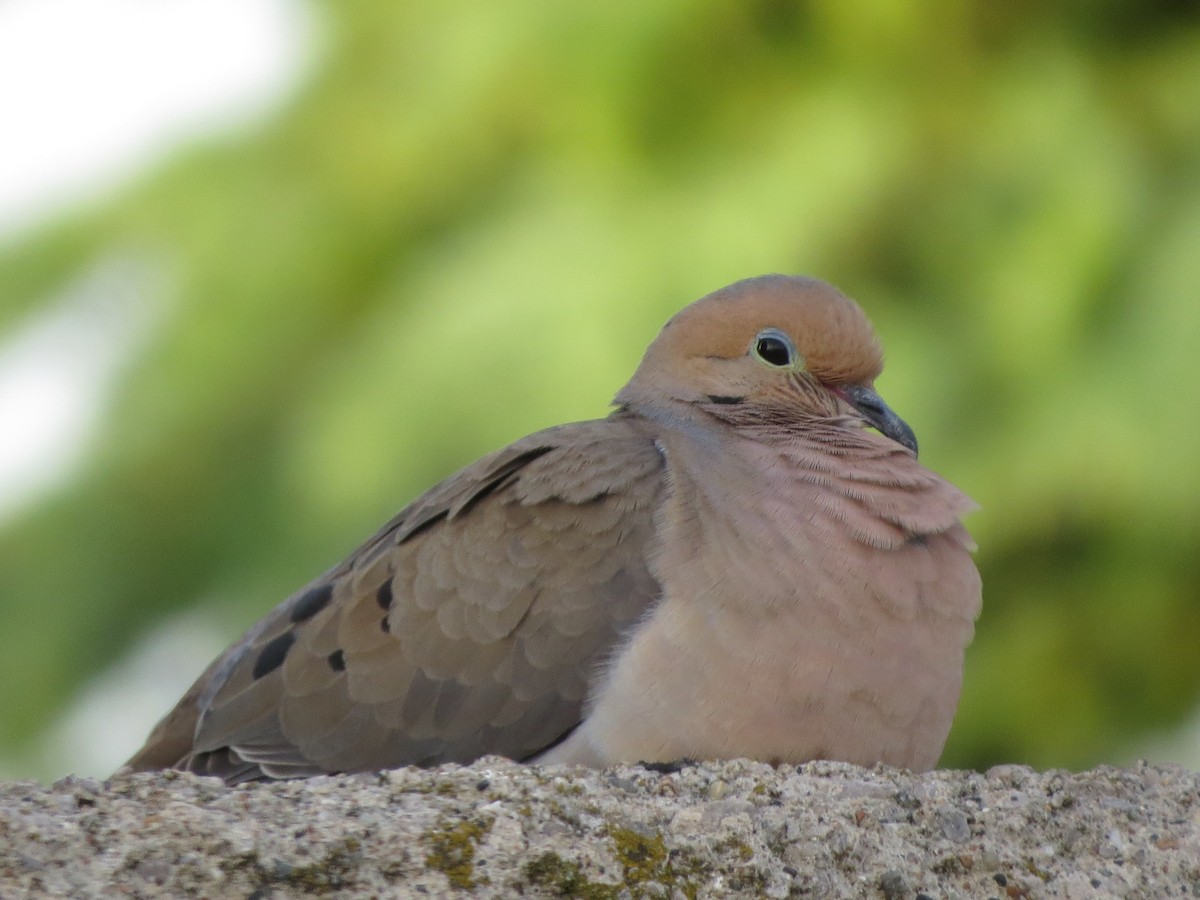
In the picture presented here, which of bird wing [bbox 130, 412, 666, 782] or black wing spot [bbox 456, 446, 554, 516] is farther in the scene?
black wing spot [bbox 456, 446, 554, 516]

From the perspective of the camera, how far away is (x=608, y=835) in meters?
2.44

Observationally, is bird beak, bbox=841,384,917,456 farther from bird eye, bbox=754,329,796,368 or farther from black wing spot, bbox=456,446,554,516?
black wing spot, bbox=456,446,554,516

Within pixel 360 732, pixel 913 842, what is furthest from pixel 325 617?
pixel 913 842

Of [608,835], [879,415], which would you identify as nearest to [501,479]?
[879,415]

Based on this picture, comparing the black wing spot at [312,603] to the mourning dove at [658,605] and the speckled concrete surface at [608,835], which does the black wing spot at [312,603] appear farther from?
the speckled concrete surface at [608,835]

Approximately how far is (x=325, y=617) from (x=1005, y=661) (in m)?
2.55

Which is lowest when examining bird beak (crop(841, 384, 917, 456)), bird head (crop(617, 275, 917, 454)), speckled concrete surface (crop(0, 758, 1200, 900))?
speckled concrete surface (crop(0, 758, 1200, 900))

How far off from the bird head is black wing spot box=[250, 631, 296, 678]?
3.37 feet

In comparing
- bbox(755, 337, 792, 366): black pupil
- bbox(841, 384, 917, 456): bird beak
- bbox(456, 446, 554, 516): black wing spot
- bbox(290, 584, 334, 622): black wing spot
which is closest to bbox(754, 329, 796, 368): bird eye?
bbox(755, 337, 792, 366): black pupil

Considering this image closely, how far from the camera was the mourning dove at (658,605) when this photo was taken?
324cm

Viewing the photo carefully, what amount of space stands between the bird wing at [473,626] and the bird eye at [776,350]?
0.40 metres

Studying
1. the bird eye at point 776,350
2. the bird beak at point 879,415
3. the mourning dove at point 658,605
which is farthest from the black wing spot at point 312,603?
the bird beak at point 879,415

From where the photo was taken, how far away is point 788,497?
347 cm

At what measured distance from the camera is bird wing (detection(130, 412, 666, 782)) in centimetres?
343
